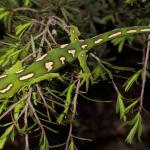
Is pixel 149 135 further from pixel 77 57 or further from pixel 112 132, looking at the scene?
pixel 77 57

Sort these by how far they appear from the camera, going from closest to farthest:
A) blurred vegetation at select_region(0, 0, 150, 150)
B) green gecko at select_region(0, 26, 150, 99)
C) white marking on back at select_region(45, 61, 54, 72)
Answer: blurred vegetation at select_region(0, 0, 150, 150), green gecko at select_region(0, 26, 150, 99), white marking on back at select_region(45, 61, 54, 72)

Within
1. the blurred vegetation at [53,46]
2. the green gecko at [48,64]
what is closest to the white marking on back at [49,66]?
the green gecko at [48,64]

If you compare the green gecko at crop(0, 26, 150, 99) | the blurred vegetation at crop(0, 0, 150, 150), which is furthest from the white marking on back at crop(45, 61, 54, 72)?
the blurred vegetation at crop(0, 0, 150, 150)

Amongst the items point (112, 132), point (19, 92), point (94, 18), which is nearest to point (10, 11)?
point (19, 92)

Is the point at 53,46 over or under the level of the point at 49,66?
over

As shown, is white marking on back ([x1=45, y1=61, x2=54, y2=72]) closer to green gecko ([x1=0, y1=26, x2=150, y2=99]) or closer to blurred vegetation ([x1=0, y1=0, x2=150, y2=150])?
green gecko ([x1=0, y1=26, x2=150, y2=99])

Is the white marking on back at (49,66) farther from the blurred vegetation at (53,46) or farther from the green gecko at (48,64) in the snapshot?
the blurred vegetation at (53,46)

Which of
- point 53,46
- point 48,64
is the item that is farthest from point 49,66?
point 53,46

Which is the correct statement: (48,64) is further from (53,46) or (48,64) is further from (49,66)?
(53,46)
